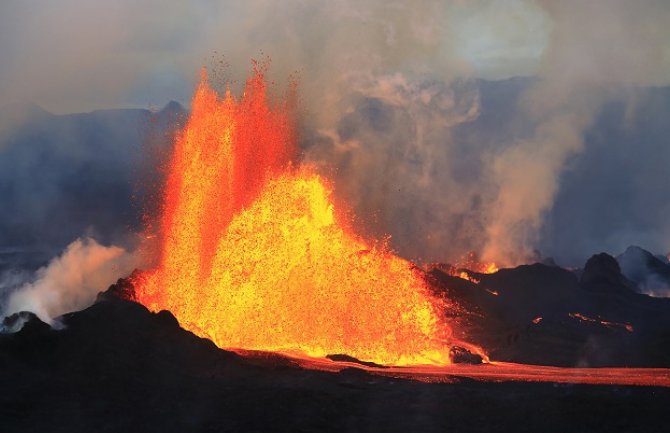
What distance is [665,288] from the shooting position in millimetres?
71188

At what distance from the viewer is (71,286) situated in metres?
55.8

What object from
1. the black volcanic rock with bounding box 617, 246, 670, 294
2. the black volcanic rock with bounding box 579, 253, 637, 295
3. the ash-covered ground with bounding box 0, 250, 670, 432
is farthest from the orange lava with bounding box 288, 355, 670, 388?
the black volcanic rock with bounding box 617, 246, 670, 294

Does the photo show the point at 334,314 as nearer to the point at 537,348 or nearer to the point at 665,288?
the point at 537,348

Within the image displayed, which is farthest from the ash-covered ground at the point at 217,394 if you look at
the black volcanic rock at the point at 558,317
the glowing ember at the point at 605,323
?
the glowing ember at the point at 605,323

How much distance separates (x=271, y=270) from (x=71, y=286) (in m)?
27.0

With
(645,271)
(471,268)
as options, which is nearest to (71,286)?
(471,268)

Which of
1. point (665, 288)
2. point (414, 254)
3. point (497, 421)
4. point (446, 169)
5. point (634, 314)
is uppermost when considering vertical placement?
point (446, 169)

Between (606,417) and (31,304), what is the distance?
143 feet

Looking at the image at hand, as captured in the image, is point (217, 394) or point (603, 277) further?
point (603, 277)

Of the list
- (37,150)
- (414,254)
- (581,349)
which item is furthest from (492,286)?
(37,150)

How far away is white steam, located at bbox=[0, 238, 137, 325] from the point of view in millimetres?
49688

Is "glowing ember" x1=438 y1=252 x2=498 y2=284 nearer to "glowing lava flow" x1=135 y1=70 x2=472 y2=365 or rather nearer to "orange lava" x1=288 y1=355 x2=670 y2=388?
"glowing lava flow" x1=135 y1=70 x2=472 y2=365

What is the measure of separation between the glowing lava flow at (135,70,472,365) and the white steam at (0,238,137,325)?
12122 mm

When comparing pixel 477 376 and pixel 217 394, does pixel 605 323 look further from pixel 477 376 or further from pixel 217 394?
pixel 217 394
